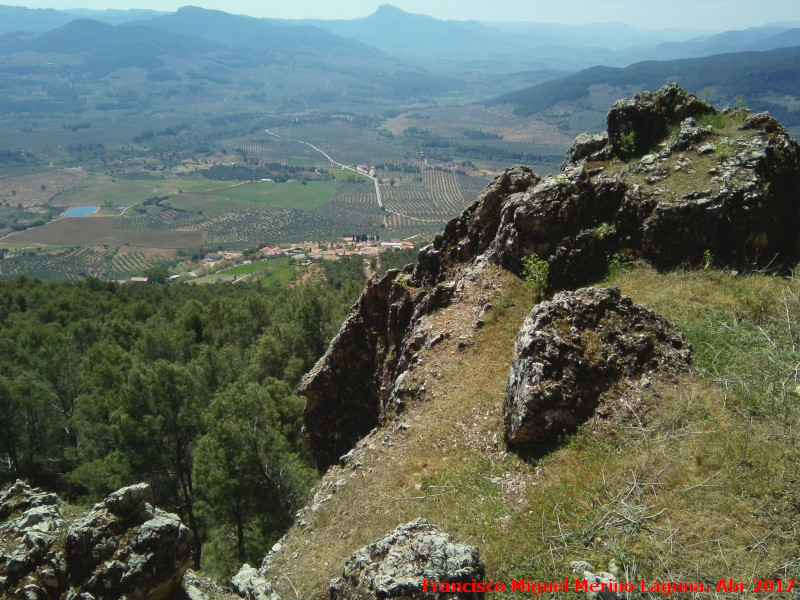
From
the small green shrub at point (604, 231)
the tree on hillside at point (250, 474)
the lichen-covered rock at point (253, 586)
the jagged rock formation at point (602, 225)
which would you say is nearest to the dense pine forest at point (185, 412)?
the tree on hillside at point (250, 474)

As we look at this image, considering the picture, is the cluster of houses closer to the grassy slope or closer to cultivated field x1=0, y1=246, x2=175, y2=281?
cultivated field x1=0, y1=246, x2=175, y2=281

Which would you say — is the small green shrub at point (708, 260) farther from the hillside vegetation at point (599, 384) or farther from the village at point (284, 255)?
the village at point (284, 255)

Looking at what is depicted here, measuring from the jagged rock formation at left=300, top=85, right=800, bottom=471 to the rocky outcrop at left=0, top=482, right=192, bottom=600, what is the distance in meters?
7.78

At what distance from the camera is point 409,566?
787cm

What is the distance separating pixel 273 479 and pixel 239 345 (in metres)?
24.2

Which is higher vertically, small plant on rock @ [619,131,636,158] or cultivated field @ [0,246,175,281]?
small plant on rock @ [619,131,636,158]

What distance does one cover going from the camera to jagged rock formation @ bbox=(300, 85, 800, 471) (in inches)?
565

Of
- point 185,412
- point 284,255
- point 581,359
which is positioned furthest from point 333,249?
point 581,359

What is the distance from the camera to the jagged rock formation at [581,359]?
10109 mm

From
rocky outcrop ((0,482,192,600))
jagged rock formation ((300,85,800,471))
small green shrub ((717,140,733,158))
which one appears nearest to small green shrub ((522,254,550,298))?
jagged rock formation ((300,85,800,471))

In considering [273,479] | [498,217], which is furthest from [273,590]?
[498,217]

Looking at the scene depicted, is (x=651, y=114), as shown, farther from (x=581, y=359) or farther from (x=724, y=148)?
(x=581, y=359)

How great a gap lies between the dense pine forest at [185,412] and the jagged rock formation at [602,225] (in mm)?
5018

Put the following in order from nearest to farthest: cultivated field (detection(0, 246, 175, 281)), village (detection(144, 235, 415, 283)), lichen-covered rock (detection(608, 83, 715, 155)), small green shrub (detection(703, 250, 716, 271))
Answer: small green shrub (detection(703, 250, 716, 271)), lichen-covered rock (detection(608, 83, 715, 155)), village (detection(144, 235, 415, 283)), cultivated field (detection(0, 246, 175, 281))
